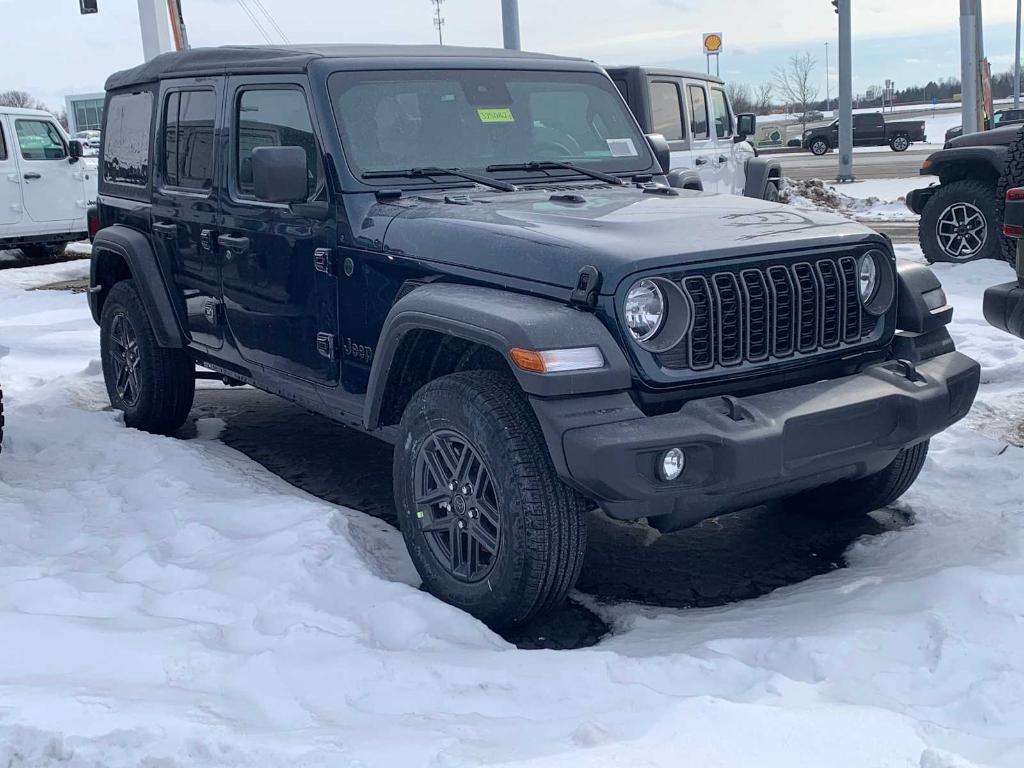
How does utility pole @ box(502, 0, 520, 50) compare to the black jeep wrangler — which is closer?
the black jeep wrangler

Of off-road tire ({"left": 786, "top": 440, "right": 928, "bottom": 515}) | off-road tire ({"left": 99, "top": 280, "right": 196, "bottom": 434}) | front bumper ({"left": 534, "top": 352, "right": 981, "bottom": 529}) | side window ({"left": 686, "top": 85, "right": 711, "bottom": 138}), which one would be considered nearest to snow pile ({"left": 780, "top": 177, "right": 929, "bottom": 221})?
side window ({"left": 686, "top": 85, "right": 711, "bottom": 138})

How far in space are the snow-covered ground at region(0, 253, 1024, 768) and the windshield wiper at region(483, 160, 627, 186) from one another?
156cm

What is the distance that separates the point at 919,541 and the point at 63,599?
10.3 feet

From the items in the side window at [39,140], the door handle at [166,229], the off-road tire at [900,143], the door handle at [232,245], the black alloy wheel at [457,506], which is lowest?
the black alloy wheel at [457,506]

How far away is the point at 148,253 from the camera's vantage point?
5.84m

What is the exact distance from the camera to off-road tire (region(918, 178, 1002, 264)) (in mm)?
10680

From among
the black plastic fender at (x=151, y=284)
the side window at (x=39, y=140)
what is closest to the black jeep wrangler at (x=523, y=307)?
the black plastic fender at (x=151, y=284)

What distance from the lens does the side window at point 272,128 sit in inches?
181

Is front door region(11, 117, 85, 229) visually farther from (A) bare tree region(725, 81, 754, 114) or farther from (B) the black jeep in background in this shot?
(A) bare tree region(725, 81, 754, 114)

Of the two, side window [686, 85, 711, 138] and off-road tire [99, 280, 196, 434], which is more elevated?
side window [686, 85, 711, 138]

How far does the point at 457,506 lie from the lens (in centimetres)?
384

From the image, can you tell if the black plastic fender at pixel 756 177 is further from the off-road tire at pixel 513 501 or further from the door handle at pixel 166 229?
the off-road tire at pixel 513 501

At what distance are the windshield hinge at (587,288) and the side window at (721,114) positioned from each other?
1040 cm

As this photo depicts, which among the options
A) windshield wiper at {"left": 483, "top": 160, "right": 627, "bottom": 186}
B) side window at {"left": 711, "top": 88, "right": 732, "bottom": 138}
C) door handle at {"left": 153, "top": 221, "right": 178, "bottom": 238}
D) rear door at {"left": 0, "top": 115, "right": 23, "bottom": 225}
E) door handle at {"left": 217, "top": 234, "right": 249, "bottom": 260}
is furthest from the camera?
rear door at {"left": 0, "top": 115, "right": 23, "bottom": 225}
